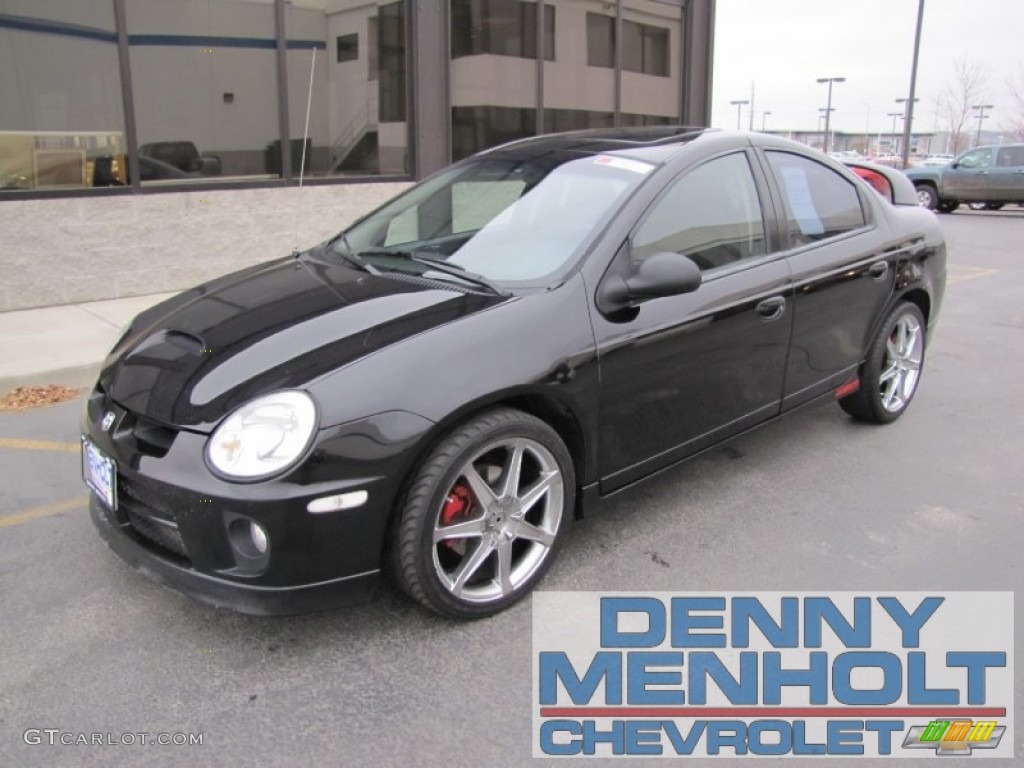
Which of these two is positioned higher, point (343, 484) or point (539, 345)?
point (539, 345)

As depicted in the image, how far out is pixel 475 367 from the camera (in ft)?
8.94

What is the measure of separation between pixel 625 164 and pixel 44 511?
9.54 ft

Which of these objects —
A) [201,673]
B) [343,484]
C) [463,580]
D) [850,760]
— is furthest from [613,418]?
[201,673]

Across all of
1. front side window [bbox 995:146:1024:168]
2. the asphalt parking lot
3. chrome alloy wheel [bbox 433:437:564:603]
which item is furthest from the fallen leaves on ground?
front side window [bbox 995:146:1024:168]

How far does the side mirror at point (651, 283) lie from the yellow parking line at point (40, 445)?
3.05 metres

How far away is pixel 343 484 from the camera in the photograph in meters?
2.47

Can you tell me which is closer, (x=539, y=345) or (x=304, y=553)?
(x=304, y=553)

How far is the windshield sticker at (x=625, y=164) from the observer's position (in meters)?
3.45

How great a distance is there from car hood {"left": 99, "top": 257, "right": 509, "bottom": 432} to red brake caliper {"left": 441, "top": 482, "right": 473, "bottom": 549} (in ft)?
1.74

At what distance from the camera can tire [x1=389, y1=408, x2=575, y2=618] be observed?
8.63ft

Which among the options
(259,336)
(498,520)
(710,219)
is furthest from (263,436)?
(710,219)

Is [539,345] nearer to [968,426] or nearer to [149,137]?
[968,426]

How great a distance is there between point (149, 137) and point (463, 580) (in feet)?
23.8

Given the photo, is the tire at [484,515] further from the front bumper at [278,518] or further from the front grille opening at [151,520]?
the front grille opening at [151,520]
